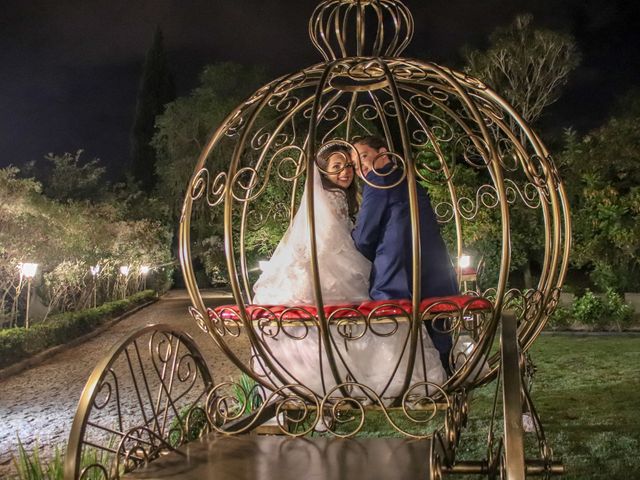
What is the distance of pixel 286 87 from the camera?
3.11 meters

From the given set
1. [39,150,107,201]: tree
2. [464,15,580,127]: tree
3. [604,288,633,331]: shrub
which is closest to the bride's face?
[604,288,633,331]: shrub

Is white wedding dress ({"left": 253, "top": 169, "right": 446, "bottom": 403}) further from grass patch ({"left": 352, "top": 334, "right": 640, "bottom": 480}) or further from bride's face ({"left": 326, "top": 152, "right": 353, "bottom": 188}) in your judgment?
grass patch ({"left": 352, "top": 334, "right": 640, "bottom": 480})

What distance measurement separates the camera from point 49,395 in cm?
841

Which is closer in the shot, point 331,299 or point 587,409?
point 331,299

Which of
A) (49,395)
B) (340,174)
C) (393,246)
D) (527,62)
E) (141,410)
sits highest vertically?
(527,62)

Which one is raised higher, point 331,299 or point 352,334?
point 331,299

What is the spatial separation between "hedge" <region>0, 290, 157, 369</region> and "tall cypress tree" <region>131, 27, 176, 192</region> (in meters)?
22.9

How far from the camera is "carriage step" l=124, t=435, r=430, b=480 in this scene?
88.7 inches

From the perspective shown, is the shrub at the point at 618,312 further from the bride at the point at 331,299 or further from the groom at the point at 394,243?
the bride at the point at 331,299

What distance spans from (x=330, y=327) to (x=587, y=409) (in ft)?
14.7

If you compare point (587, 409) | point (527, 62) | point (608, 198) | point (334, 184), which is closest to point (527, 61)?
point (527, 62)

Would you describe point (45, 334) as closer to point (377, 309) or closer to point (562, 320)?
point (562, 320)

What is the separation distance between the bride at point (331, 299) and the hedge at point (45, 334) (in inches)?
349

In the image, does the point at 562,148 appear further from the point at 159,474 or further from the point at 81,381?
the point at 159,474
